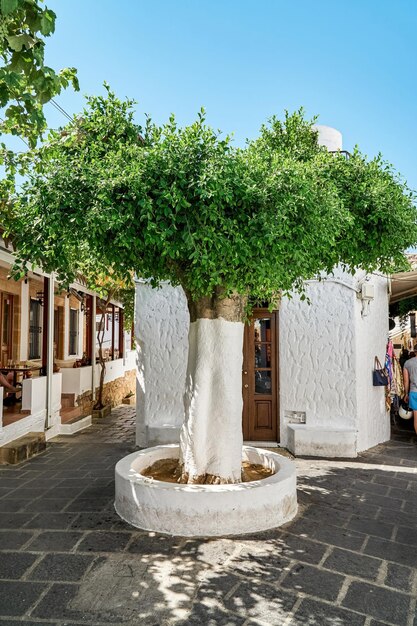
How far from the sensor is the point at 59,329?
1263 centimetres

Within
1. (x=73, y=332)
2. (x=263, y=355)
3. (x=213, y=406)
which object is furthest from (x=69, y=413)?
(x=213, y=406)

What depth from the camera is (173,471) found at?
191 inches

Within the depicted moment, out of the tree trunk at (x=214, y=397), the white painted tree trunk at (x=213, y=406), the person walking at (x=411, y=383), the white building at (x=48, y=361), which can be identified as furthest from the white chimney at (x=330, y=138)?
the white building at (x=48, y=361)

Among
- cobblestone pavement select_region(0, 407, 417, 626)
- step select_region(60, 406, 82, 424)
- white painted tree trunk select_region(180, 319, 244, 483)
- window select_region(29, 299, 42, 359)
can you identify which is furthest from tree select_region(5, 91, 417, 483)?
window select_region(29, 299, 42, 359)

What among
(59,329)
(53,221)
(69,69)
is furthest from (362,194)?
(59,329)

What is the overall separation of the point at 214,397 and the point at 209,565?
1.56m

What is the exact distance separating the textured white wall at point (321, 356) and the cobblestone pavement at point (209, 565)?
5.89 feet

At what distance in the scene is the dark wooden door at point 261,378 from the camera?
7.42 m

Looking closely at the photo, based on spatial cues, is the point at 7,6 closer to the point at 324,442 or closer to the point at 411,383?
the point at 324,442

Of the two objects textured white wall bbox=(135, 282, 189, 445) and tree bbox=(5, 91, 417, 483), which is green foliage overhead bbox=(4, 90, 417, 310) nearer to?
tree bbox=(5, 91, 417, 483)

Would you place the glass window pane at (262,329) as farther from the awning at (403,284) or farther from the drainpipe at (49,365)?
the drainpipe at (49,365)

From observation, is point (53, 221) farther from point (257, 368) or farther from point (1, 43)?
point (257, 368)

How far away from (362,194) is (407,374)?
4757 mm

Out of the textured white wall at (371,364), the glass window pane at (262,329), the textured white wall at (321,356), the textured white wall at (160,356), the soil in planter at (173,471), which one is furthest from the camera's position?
the glass window pane at (262,329)
